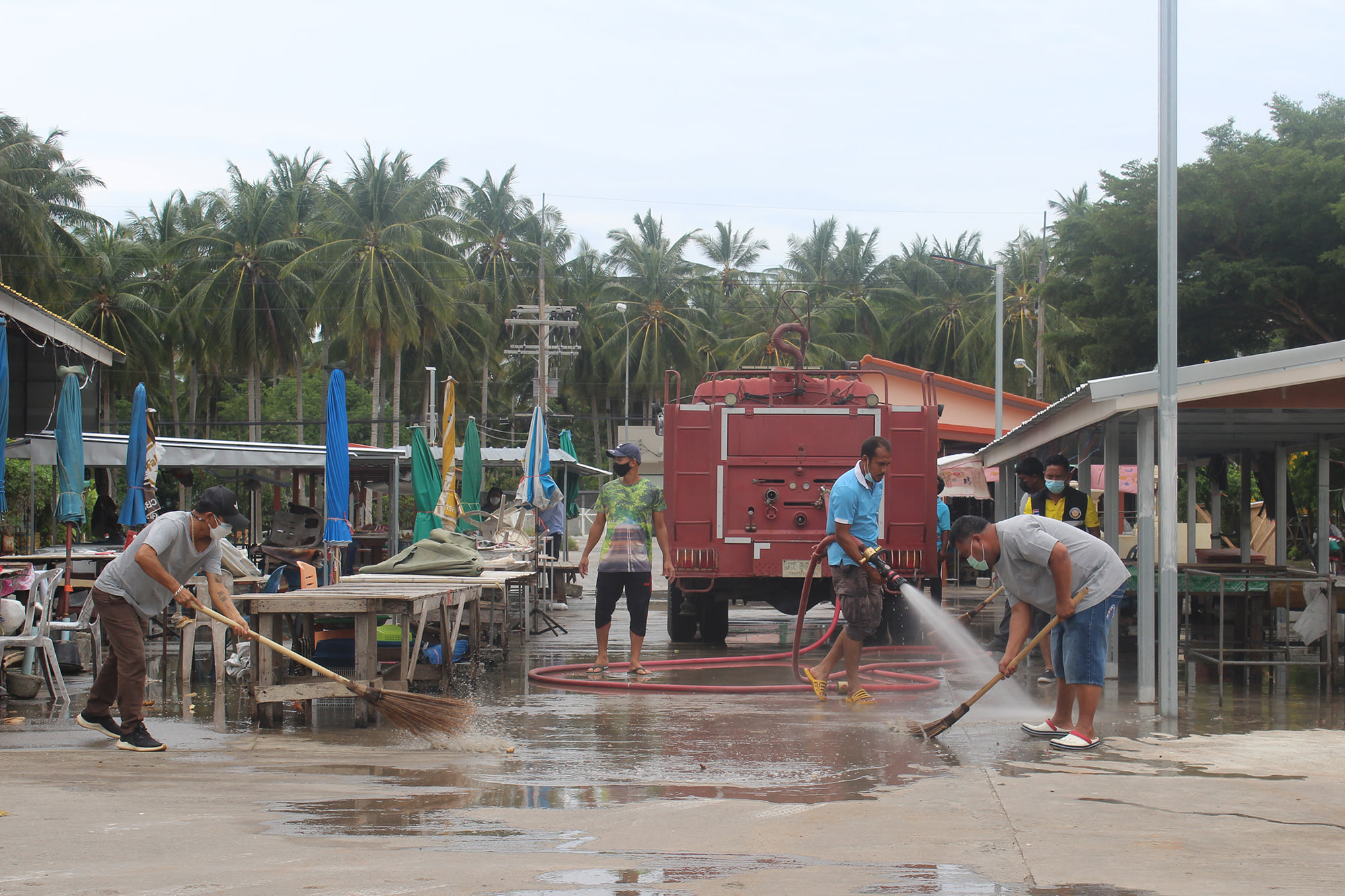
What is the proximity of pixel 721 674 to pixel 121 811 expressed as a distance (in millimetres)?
6010

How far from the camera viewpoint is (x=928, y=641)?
1366 cm

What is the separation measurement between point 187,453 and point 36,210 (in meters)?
33.1

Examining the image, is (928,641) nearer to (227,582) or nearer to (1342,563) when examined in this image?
(227,582)

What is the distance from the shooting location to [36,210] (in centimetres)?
4266

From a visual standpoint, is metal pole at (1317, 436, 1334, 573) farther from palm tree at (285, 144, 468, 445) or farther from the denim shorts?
palm tree at (285, 144, 468, 445)

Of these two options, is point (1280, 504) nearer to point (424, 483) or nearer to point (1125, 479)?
point (424, 483)

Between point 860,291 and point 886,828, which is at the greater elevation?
point 860,291

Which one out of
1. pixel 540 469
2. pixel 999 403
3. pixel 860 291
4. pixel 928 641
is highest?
pixel 860 291

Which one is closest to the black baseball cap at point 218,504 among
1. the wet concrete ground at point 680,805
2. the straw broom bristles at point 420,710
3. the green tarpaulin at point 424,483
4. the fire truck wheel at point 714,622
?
the straw broom bristles at point 420,710

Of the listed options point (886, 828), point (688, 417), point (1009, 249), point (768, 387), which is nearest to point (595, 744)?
point (886, 828)

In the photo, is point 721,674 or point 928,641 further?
point 928,641

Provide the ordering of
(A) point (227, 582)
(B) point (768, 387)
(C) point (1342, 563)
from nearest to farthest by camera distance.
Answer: (A) point (227, 582) < (B) point (768, 387) < (C) point (1342, 563)

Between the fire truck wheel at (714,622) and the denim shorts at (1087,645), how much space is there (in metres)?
6.00

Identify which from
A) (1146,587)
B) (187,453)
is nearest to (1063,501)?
(1146,587)
